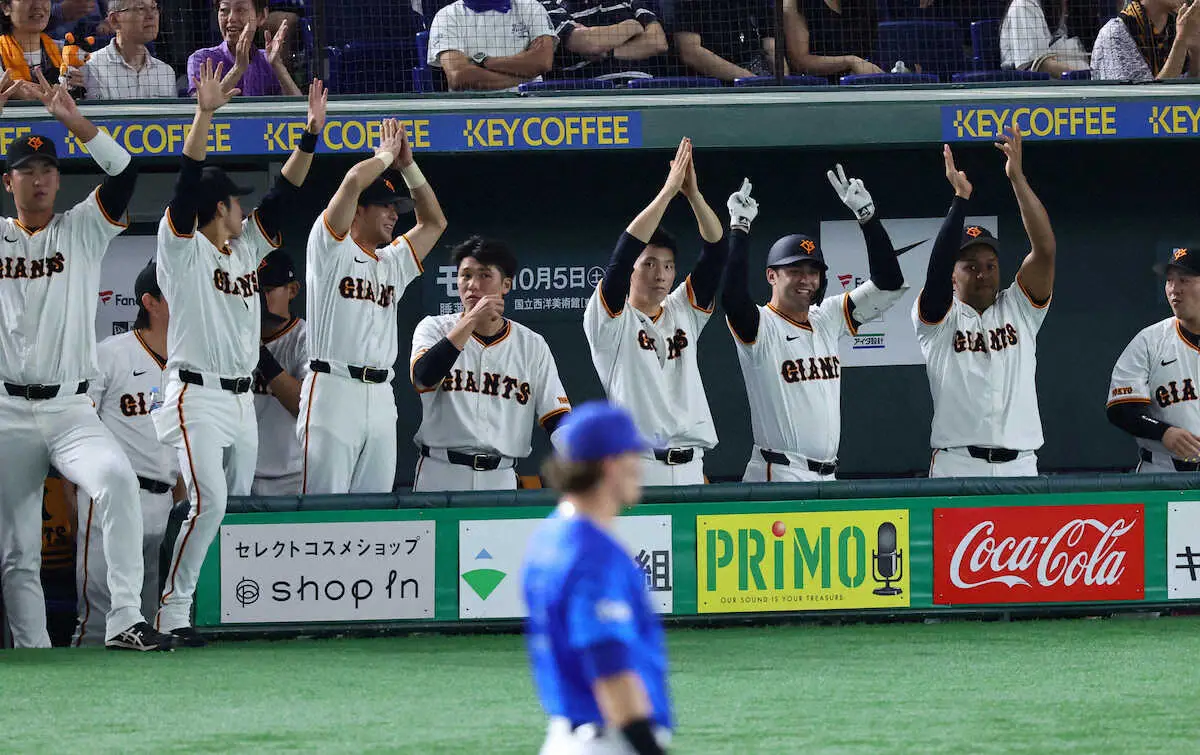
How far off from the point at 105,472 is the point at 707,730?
8.73 feet

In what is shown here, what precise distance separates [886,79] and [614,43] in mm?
1527

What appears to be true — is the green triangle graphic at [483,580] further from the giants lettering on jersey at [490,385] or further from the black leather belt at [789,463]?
the black leather belt at [789,463]

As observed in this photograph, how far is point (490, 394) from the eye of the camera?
683 cm

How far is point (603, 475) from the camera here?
8.48 ft

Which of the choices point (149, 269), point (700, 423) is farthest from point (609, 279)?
point (149, 269)

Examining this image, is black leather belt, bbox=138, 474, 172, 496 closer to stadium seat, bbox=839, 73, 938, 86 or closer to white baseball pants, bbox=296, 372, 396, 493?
white baseball pants, bbox=296, 372, 396, 493

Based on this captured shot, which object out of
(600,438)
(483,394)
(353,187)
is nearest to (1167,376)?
(483,394)

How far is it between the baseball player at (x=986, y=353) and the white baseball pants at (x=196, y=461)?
3.04 m

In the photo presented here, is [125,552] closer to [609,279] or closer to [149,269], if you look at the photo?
[149,269]

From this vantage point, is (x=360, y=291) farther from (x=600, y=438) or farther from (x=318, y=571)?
(x=600, y=438)

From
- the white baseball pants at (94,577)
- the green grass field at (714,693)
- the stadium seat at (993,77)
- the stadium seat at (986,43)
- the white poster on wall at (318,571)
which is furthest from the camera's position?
the stadium seat at (986,43)


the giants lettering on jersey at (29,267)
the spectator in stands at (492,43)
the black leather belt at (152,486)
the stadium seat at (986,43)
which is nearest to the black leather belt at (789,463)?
the black leather belt at (152,486)

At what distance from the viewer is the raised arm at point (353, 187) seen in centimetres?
656

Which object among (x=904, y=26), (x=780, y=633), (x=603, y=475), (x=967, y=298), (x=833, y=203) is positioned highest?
(x=904, y=26)
